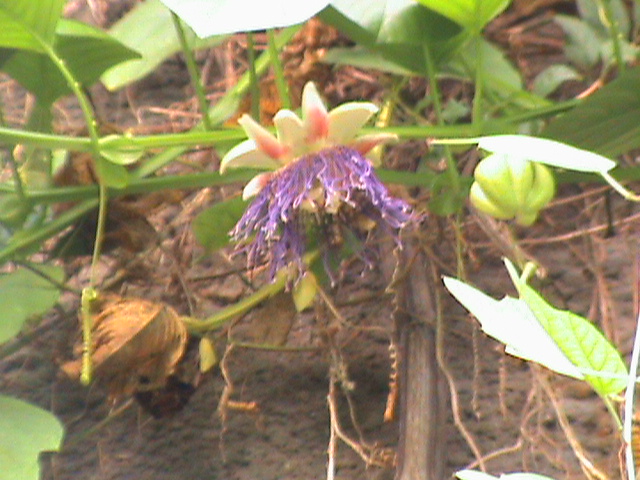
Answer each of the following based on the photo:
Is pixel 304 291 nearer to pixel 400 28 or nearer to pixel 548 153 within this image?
pixel 400 28

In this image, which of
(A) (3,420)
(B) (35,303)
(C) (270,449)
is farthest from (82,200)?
(C) (270,449)

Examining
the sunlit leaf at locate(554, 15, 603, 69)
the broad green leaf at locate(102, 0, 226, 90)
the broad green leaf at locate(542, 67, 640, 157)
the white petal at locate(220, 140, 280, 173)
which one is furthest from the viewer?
the sunlit leaf at locate(554, 15, 603, 69)

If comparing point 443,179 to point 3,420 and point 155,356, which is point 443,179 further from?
point 3,420

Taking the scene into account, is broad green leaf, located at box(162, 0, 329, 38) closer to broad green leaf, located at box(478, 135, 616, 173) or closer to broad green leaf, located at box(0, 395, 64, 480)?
broad green leaf, located at box(478, 135, 616, 173)

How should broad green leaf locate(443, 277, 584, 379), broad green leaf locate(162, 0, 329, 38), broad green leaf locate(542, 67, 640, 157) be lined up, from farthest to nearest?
broad green leaf locate(542, 67, 640, 157)
broad green leaf locate(162, 0, 329, 38)
broad green leaf locate(443, 277, 584, 379)

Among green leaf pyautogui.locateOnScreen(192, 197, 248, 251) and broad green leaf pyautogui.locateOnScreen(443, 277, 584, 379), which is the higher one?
green leaf pyautogui.locateOnScreen(192, 197, 248, 251)

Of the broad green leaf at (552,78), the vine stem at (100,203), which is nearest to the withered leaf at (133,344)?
the vine stem at (100,203)

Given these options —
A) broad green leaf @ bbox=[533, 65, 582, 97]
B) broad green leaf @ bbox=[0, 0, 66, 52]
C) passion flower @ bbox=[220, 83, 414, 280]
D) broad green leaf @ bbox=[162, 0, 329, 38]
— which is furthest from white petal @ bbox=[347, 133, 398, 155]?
broad green leaf @ bbox=[533, 65, 582, 97]
